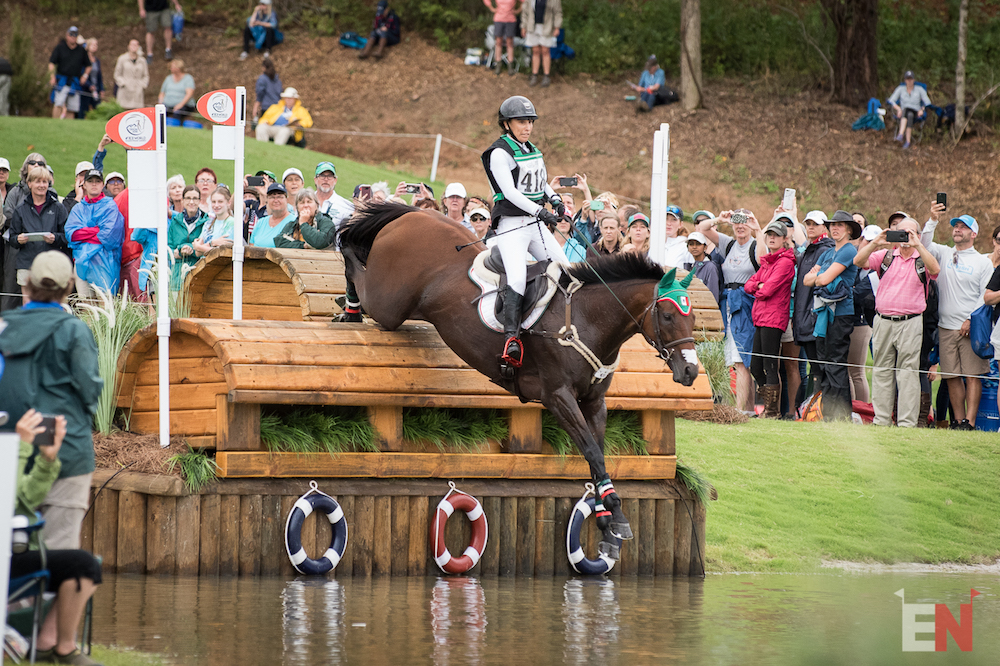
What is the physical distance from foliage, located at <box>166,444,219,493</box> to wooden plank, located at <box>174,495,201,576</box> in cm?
9

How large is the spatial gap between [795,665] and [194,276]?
769 cm

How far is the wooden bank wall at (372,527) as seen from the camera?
26.4ft

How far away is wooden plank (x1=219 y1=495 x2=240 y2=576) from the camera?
8156 millimetres

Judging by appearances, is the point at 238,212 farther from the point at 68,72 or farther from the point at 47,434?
the point at 68,72

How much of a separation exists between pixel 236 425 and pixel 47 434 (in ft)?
9.54

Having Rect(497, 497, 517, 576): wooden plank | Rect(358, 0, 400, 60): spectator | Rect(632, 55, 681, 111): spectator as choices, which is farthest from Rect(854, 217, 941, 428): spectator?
Rect(358, 0, 400, 60): spectator

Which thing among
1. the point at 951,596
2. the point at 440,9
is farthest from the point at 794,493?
the point at 440,9

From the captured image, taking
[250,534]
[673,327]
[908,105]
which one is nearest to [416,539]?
[250,534]

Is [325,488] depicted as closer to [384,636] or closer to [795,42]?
[384,636]

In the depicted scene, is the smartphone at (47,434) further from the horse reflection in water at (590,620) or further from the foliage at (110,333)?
the foliage at (110,333)

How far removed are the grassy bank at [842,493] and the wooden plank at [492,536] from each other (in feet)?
5.98

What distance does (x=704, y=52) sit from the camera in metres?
31.1

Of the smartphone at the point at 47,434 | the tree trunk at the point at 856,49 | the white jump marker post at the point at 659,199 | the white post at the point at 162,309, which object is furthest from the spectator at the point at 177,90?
the smartphone at the point at 47,434

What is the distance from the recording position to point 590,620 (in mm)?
7023
